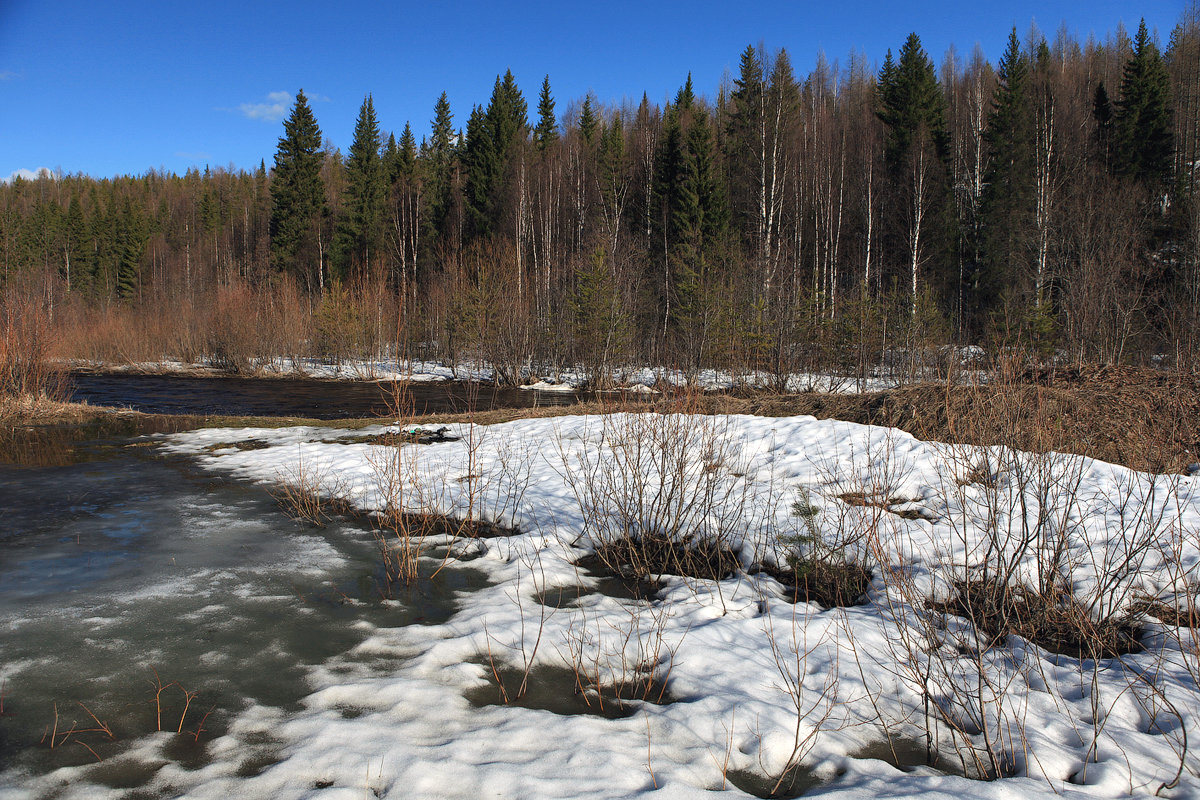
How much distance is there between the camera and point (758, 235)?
84.1 ft

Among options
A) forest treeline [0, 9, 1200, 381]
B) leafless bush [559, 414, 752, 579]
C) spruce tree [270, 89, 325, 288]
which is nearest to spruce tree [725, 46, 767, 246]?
forest treeline [0, 9, 1200, 381]

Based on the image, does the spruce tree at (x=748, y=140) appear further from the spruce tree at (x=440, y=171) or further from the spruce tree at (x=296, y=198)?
the spruce tree at (x=296, y=198)

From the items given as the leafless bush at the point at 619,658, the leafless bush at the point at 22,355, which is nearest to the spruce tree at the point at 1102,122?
the leafless bush at the point at 619,658

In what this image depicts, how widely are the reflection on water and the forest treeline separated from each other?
10.7 metres

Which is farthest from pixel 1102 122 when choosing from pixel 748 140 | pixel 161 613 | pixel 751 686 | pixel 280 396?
pixel 161 613

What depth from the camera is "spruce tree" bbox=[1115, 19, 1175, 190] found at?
28.0 meters

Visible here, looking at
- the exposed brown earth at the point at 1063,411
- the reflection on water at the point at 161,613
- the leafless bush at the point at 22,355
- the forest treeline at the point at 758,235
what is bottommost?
the reflection on water at the point at 161,613

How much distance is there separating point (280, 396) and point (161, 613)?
15782 millimetres

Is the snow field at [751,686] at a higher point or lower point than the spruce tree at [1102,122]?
lower

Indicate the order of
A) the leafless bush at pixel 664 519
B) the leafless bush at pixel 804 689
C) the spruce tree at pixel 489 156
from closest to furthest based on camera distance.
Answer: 1. the leafless bush at pixel 804 689
2. the leafless bush at pixel 664 519
3. the spruce tree at pixel 489 156

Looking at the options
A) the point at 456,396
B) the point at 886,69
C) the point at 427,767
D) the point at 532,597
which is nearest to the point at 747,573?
the point at 532,597

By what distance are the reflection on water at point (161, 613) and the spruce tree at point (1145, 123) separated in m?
35.7

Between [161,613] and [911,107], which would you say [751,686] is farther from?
[911,107]

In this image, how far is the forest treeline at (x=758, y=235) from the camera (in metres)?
19.0
